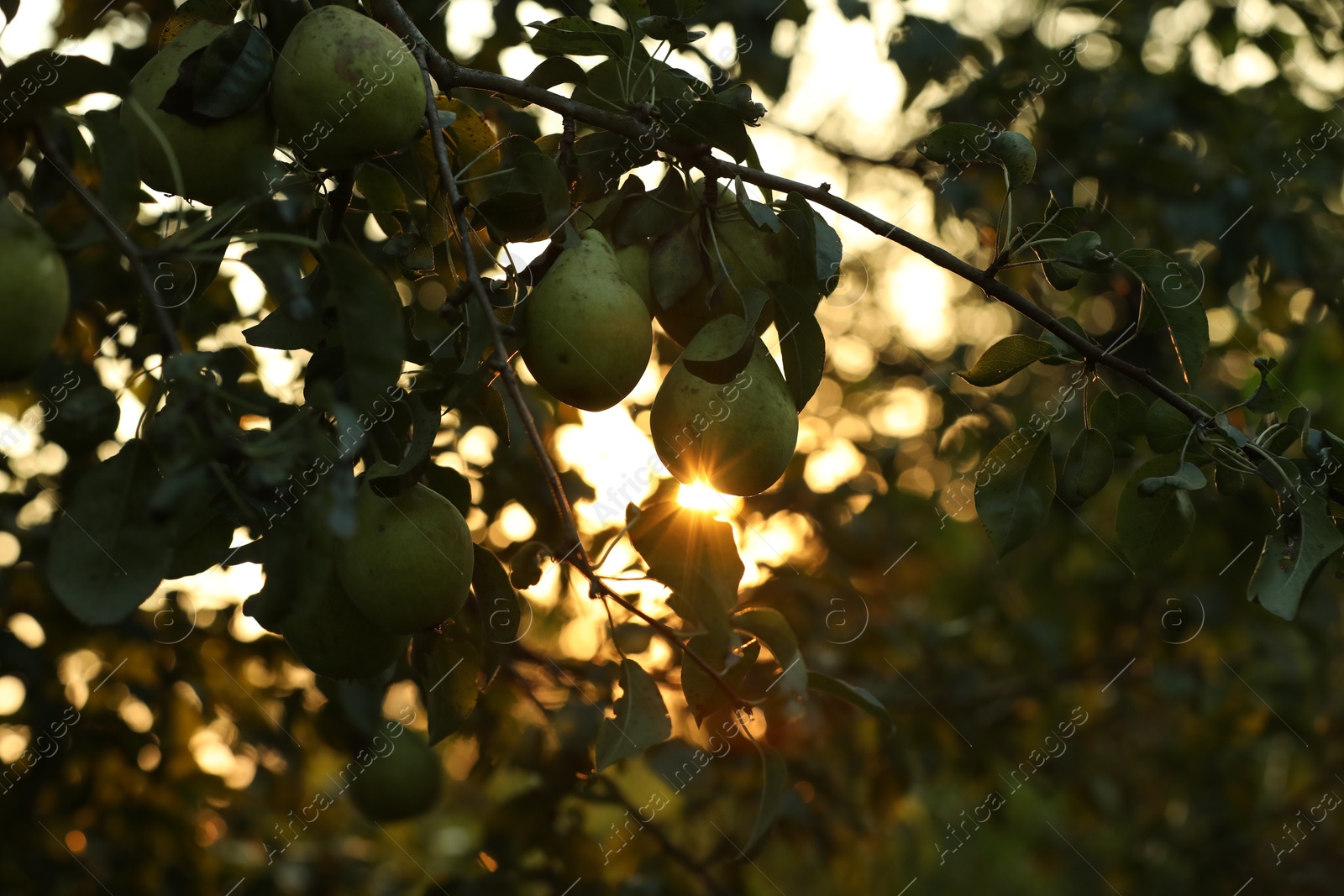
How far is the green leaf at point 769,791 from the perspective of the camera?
128cm

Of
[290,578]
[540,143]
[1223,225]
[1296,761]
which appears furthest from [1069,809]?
[290,578]

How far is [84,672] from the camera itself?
2.88m

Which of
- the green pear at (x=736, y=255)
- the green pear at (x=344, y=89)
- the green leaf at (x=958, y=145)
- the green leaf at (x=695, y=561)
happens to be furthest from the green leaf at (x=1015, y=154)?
the green pear at (x=344, y=89)

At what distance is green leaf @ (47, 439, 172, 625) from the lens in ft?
2.85

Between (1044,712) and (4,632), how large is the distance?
9.83 ft

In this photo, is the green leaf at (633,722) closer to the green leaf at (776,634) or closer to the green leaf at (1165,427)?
the green leaf at (776,634)

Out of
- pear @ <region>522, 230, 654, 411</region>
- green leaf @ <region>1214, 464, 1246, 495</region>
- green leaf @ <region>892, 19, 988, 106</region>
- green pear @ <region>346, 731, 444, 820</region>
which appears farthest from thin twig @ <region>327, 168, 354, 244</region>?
green leaf @ <region>892, 19, 988, 106</region>

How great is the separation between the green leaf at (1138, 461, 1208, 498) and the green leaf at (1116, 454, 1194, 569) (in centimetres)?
5

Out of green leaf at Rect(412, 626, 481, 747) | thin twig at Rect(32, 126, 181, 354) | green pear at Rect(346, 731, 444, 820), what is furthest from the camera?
green pear at Rect(346, 731, 444, 820)

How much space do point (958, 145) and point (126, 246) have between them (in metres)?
0.87

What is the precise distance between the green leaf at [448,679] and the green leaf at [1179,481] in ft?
2.56

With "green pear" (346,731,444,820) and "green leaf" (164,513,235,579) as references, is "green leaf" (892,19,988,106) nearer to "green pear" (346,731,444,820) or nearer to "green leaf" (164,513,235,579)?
"green pear" (346,731,444,820)

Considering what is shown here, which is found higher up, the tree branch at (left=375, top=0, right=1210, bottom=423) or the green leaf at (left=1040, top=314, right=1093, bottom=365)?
the tree branch at (left=375, top=0, right=1210, bottom=423)

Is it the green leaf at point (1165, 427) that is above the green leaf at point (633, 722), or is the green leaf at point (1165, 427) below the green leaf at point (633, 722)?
above
